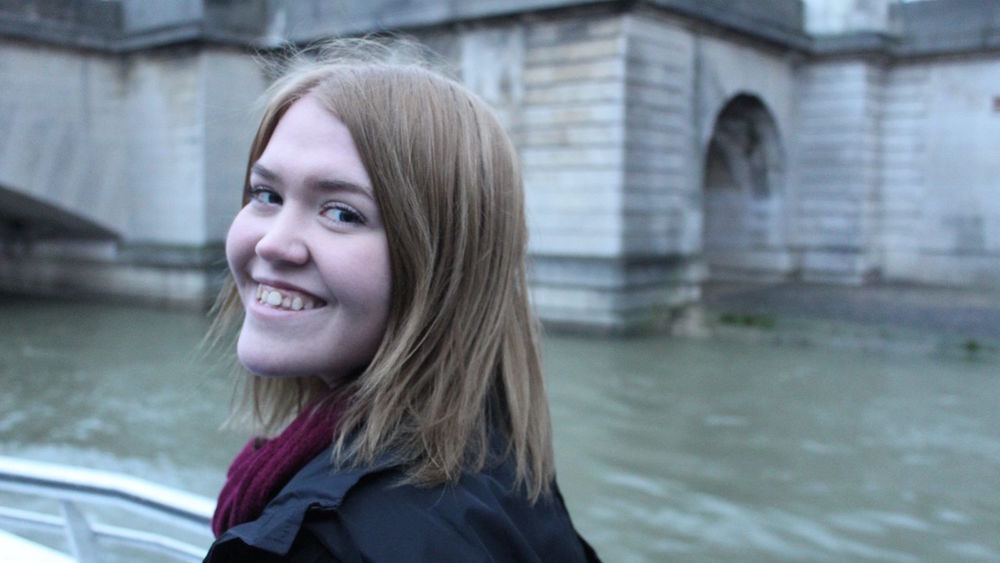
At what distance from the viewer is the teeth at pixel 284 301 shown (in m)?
1.22

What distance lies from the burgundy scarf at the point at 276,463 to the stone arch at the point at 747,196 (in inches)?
502

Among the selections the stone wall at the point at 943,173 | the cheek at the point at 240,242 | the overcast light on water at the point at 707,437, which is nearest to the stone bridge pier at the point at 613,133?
the stone wall at the point at 943,173

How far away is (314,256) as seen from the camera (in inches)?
46.6

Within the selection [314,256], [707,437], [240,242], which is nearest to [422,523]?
[314,256]

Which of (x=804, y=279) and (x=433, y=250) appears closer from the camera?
(x=433, y=250)

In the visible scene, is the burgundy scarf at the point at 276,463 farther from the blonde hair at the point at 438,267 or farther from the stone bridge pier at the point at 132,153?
the stone bridge pier at the point at 132,153

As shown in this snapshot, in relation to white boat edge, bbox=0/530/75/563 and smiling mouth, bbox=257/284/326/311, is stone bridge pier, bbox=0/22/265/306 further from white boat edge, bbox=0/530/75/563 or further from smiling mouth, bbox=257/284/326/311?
white boat edge, bbox=0/530/75/563

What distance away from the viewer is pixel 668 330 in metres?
10.6

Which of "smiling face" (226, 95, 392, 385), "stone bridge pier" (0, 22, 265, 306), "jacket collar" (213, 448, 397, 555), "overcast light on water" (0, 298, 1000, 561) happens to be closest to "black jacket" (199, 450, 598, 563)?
"jacket collar" (213, 448, 397, 555)

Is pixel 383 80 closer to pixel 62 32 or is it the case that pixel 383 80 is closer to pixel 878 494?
pixel 878 494

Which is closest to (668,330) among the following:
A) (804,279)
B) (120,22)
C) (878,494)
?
(804,279)

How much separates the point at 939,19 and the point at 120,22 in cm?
1080

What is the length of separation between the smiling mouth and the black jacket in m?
0.22

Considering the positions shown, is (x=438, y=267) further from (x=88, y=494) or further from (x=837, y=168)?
(x=837, y=168)
